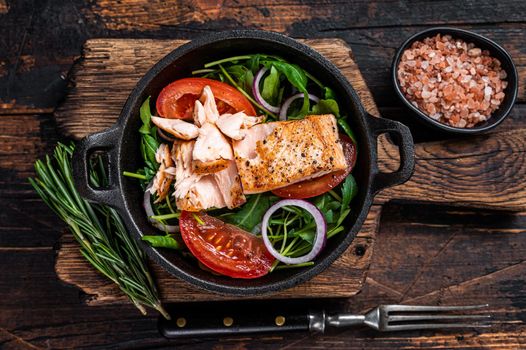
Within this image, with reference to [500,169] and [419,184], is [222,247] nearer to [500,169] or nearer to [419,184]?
[419,184]

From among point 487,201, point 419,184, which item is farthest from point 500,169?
point 419,184

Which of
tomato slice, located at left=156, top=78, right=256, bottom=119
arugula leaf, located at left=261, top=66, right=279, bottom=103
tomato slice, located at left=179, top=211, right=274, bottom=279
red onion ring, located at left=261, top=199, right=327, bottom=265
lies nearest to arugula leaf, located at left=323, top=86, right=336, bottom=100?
arugula leaf, located at left=261, top=66, right=279, bottom=103

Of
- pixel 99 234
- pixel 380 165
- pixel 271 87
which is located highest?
pixel 271 87

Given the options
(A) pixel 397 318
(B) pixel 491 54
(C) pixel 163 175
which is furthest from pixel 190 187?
(B) pixel 491 54

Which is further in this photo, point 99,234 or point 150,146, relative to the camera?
point 99,234

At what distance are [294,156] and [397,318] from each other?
110cm

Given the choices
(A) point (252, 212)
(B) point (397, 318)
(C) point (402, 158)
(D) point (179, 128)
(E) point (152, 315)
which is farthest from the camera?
(E) point (152, 315)

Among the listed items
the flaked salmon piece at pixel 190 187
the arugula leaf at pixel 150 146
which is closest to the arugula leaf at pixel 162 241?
the flaked salmon piece at pixel 190 187

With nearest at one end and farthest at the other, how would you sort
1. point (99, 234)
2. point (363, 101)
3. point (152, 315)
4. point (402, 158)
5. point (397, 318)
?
point (402, 158) < point (99, 234) < point (363, 101) < point (397, 318) < point (152, 315)

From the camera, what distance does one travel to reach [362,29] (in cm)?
314

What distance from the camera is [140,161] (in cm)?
267

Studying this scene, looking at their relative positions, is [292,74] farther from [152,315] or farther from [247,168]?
[152,315]

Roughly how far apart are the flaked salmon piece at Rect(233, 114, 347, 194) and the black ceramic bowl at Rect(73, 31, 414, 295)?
140 millimetres

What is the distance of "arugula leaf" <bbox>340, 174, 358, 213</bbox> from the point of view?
8.38 feet
